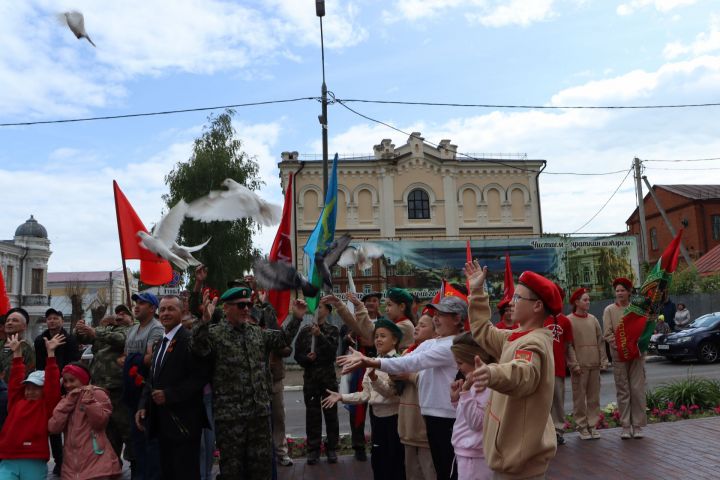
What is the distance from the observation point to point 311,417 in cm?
772

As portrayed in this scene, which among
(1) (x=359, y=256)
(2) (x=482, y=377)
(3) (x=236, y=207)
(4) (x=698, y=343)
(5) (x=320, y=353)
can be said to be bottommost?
(4) (x=698, y=343)

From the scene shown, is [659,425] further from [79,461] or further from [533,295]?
[79,461]

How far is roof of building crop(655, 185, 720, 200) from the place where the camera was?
4716 centimetres

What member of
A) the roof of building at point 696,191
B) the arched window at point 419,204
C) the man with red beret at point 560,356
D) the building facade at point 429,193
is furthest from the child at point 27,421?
the roof of building at point 696,191

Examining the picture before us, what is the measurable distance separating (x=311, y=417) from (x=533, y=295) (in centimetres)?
485

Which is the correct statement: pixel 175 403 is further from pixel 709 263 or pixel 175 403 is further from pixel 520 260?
pixel 709 263

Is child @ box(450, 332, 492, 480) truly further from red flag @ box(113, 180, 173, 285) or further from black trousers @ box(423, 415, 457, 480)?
red flag @ box(113, 180, 173, 285)

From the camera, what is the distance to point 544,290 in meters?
3.55

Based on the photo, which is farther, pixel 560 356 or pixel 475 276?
pixel 560 356

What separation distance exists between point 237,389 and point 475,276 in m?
2.32

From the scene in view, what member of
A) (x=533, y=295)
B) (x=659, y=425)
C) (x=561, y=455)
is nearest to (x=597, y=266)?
(x=659, y=425)

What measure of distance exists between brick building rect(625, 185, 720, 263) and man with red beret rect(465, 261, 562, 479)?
47.8 meters

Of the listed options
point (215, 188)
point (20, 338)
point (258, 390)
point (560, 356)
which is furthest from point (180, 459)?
point (215, 188)

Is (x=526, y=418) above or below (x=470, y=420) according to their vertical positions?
above
